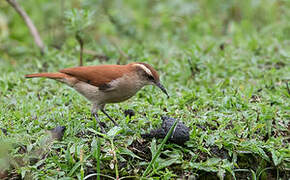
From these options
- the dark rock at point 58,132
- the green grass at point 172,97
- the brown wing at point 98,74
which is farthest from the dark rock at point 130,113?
the dark rock at point 58,132

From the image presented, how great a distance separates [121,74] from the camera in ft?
17.5

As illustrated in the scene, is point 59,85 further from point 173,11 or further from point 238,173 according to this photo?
point 173,11

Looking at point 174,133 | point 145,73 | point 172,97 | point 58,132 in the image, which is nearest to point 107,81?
point 145,73

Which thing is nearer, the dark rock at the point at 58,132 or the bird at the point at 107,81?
the dark rock at the point at 58,132

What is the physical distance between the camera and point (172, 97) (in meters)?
6.27

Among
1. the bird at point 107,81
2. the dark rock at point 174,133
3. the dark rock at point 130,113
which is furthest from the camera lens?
the dark rock at point 130,113

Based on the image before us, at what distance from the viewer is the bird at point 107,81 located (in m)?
5.23

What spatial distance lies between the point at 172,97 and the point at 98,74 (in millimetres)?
1496

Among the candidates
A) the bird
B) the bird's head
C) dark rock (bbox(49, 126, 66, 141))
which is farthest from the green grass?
the bird's head

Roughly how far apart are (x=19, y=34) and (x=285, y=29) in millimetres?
6572

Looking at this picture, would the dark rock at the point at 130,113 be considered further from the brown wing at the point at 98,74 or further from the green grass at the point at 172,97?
the brown wing at the point at 98,74

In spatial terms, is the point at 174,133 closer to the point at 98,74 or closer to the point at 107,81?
the point at 107,81

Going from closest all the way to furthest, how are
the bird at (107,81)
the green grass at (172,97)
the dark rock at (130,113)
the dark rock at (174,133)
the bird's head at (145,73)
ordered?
1. the green grass at (172,97)
2. the dark rock at (174,133)
3. the bird at (107,81)
4. the bird's head at (145,73)
5. the dark rock at (130,113)

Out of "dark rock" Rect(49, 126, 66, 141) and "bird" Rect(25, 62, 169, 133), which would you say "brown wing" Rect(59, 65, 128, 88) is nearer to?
"bird" Rect(25, 62, 169, 133)
